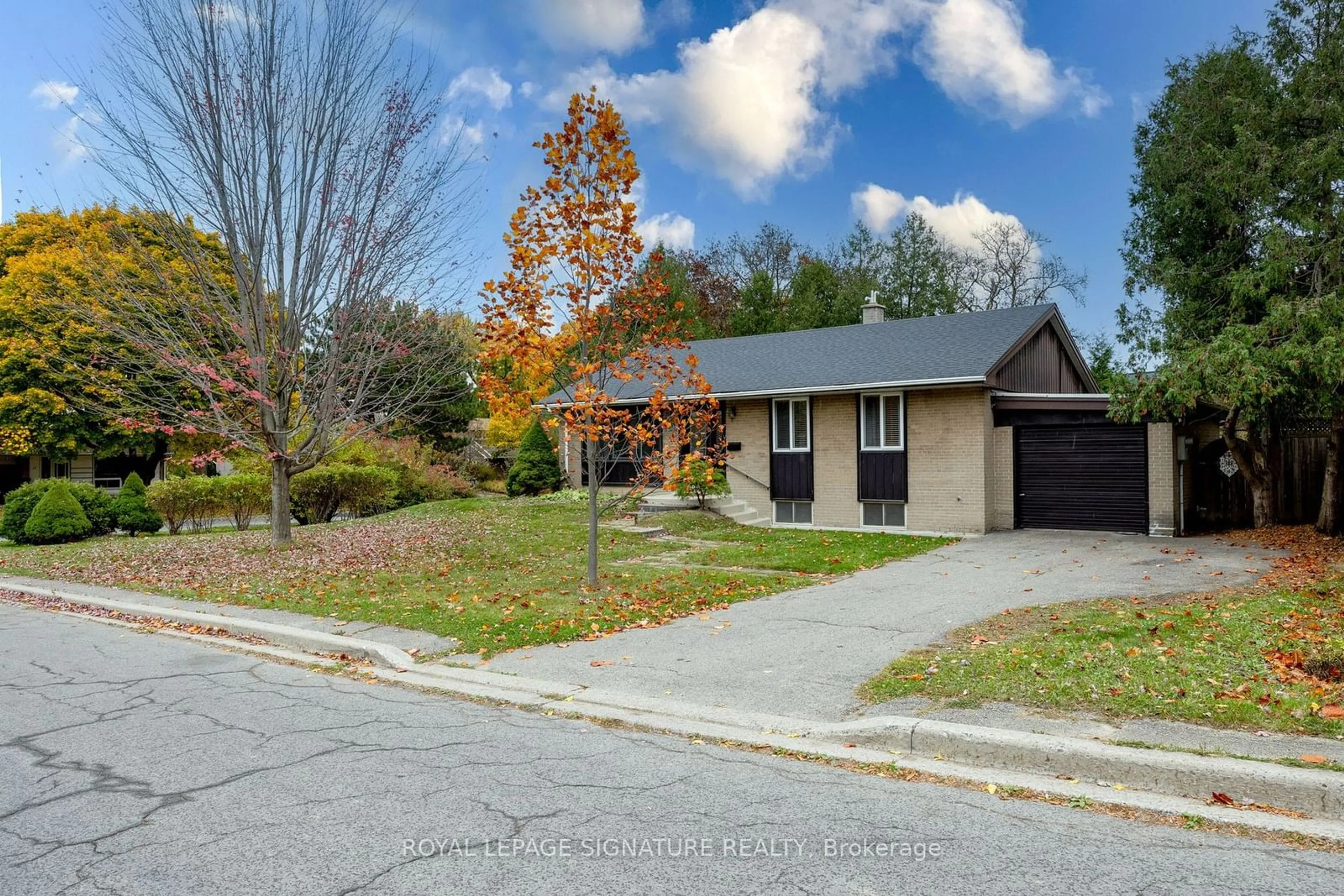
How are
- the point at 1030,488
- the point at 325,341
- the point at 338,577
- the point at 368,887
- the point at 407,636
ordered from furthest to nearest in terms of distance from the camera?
the point at 1030,488, the point at 325,341, the point at 338,577, the point at 407,636, the point at 368,887

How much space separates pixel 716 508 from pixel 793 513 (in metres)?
1.90

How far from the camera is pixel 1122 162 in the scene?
1839cm

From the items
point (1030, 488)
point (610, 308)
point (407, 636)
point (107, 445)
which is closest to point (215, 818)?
point (407, 636)

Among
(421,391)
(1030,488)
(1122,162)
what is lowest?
(1030,488)

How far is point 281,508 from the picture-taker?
14.8m

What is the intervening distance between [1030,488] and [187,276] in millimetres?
17639

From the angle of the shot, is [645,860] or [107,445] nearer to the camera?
[645,860]

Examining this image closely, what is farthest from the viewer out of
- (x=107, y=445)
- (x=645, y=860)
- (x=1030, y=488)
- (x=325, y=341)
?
(x=107, y=445)

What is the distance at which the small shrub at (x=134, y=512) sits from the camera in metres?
19.9

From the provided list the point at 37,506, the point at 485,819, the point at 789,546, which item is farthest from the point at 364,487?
the point at 485,819

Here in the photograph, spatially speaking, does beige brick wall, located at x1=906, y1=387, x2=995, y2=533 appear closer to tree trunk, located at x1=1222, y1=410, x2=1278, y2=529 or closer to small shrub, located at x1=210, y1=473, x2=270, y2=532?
tree trunk, located at x1=1222, y1=410, x2=1278, y2=529

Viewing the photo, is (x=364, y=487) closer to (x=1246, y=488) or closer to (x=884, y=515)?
(x=884, y=515)

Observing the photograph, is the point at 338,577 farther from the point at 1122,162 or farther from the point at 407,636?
the point at 1122,162

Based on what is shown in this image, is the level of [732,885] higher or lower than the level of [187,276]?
lower
